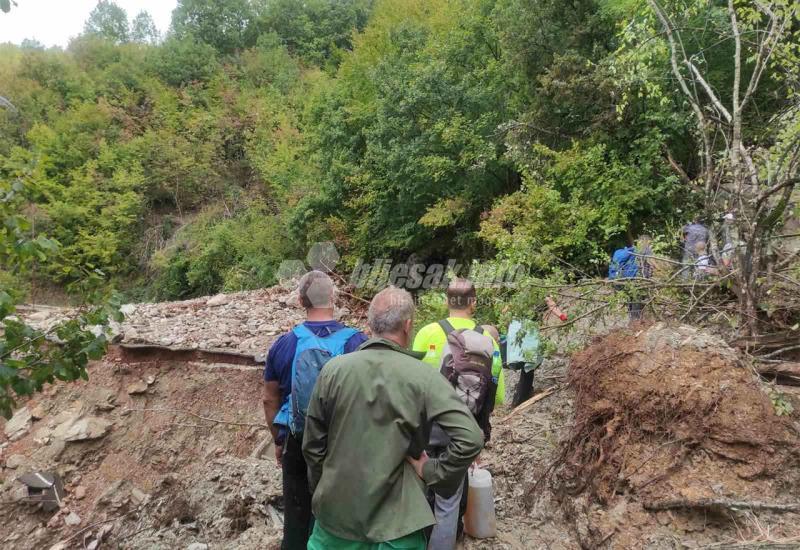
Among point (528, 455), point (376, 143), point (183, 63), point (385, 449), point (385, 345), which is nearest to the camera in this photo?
point (385, 449)

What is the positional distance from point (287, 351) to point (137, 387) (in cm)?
594

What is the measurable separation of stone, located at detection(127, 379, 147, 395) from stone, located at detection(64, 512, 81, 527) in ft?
6.12

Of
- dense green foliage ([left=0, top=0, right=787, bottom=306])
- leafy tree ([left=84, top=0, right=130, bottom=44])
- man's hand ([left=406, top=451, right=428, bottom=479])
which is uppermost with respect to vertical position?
leafy tree ([left=84, top=0, right=130, bottom=44])

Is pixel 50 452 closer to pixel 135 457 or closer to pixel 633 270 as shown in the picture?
pixel 135 457

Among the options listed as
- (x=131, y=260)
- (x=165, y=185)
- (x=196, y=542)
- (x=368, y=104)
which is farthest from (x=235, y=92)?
(x=196, y=542)

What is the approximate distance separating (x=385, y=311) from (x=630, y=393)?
2.05 m

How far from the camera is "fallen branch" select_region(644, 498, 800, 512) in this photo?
2518mm

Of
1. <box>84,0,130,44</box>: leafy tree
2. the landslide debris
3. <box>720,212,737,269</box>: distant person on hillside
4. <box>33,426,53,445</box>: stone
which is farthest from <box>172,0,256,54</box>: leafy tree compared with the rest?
the landslide debris

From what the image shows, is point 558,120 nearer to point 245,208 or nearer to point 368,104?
point 368,104

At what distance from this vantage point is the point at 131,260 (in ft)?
72.8

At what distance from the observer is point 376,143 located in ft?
41.2

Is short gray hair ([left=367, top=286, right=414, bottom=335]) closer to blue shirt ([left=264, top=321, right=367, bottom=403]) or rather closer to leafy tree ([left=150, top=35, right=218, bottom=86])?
blue shirt ([left=264, top=321, right=367, bottom=403])

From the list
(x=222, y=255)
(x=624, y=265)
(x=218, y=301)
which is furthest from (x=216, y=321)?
(x=222, y=255)

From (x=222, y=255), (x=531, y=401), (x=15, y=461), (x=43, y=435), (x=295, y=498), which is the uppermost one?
(x=295, y=498)
